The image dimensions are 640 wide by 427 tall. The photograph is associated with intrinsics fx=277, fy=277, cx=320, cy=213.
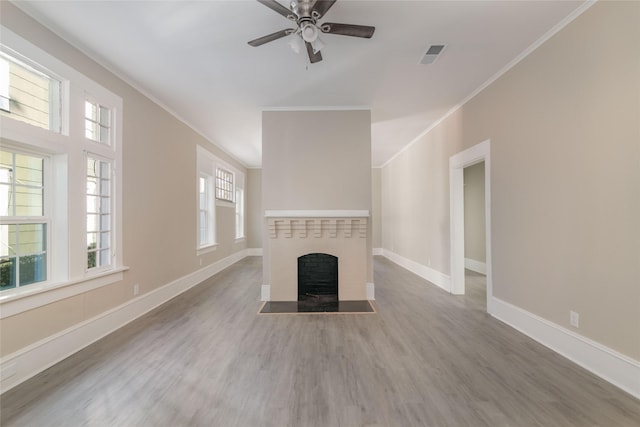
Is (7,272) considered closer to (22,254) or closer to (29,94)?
(22,254)

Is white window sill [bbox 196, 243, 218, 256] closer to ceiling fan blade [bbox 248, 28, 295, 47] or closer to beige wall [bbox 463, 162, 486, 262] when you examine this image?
ceiling fan blade [bbox 248, 28, 295, 47]

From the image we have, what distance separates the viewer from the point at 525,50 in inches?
110

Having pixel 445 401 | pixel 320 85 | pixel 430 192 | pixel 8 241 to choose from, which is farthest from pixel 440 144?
pixel 8 241

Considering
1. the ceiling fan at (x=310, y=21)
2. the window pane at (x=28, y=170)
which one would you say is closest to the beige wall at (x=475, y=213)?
the ceiling fan at (x=310, y=21)

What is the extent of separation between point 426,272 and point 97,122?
551 centimetres

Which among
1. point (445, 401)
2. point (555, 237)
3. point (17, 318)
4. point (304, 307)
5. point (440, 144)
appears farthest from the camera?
point (440, 144)

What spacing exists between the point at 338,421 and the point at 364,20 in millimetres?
3006

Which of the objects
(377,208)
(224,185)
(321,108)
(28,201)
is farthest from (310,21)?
(377,208)

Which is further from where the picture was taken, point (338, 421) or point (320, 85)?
point (320, 85)

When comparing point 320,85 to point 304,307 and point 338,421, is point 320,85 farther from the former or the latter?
point 338,421

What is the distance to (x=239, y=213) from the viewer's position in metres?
8.48

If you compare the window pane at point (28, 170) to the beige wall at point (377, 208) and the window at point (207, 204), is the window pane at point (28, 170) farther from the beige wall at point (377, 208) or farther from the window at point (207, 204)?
the beige wall at point (377, 208)

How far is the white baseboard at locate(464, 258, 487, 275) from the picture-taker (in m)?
5.99

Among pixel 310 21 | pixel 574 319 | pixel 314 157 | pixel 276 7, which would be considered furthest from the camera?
pixel 314 157
